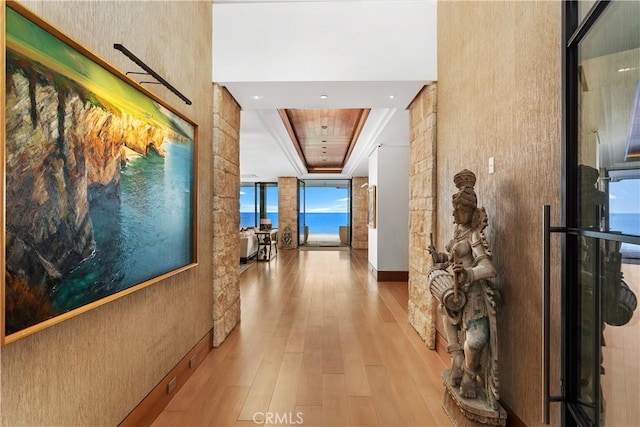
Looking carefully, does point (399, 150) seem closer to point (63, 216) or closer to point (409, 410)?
point (409, 410)

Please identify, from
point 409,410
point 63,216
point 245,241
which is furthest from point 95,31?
point 245,241

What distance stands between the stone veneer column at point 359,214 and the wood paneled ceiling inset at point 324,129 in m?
2.84

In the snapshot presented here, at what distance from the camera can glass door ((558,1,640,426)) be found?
1.03 meters

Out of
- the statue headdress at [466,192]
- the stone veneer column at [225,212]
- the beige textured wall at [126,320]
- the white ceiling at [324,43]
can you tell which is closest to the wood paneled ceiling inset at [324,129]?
the stone veneer column at [225,212]

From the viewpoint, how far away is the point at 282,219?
12.1 meters

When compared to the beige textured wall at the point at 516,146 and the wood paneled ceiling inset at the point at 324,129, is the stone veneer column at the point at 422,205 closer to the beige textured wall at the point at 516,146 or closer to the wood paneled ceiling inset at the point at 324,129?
the beige textured wall at the point at 516,146

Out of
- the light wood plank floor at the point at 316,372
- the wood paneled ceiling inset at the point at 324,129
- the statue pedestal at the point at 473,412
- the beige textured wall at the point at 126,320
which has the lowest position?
the light wood plank floor at the point at 316,372

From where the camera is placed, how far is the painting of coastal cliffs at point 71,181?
42.6 inches

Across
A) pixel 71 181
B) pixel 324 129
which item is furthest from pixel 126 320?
pixel 324 129

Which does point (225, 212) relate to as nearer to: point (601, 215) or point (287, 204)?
point (601, 215)

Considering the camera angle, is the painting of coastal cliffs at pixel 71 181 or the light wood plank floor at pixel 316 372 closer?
the painting of coastal cliffs at pixel 71 181

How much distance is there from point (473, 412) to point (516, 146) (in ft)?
5.23

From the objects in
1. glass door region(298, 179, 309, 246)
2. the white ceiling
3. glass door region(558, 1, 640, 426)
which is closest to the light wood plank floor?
glass door region(558, 1, 640, 426)

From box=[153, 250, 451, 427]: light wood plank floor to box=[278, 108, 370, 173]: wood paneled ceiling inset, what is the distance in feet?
9.53
